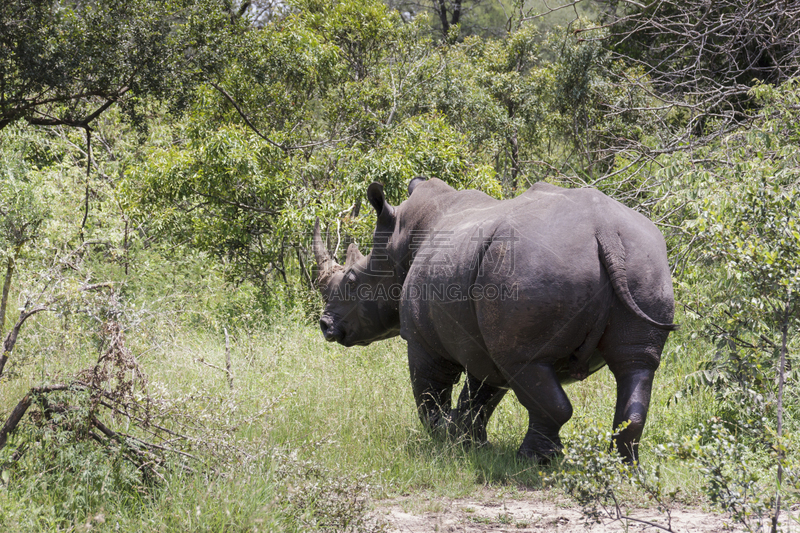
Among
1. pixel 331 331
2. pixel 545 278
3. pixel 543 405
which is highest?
pixel 545 278

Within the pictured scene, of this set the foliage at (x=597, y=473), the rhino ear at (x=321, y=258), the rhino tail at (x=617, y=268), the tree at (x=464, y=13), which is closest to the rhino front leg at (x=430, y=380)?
the rhino ear at (x=321, y=258)

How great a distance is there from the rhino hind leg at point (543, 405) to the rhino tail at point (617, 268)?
597 millimetres

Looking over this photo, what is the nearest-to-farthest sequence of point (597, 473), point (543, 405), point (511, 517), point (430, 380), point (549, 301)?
point (597, 473) → point (511, 517) → point (549, 301) → point (543, 405) → point (430, 380)

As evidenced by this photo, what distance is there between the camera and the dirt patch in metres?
3.79

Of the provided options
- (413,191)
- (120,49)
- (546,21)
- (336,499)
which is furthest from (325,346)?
(546,21)

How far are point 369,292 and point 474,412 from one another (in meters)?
1.36

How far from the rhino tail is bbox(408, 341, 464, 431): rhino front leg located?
Result: 1.69 metres

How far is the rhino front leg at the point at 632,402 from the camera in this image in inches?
164

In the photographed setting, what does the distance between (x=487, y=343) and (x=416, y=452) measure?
0.97 metres

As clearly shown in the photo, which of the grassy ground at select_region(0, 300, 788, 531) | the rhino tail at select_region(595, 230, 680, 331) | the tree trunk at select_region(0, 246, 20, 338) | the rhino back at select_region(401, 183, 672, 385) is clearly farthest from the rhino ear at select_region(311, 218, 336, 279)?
the rhino tail at select_region(595, 230, 680, 331)

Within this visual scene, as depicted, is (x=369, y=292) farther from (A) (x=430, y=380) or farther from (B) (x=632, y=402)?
(B) (x=632, y=402)

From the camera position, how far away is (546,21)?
2631cm

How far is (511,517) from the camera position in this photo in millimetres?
3969

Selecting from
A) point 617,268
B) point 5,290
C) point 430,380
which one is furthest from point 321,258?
point 617,268
